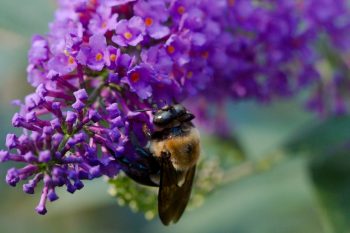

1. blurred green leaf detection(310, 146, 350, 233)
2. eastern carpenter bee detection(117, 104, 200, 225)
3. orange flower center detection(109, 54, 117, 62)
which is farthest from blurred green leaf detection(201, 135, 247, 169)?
orange flower center detection(109, 54, 117, 62)

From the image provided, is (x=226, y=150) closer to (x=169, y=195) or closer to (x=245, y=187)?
(x=245, y=187)

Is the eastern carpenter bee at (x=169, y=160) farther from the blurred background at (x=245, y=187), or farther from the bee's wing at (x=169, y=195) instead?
the blurred background at (x=245, y=187)

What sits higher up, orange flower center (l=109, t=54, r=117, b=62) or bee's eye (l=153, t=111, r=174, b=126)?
orange flower center (l=109, t=54, r=117, b=62)

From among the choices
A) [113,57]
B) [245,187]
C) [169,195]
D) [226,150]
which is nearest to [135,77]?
[113,57]

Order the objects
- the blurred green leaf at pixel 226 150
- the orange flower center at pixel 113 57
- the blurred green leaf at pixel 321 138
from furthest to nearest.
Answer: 1. the blurred green leaf at pixel 226 150
2. the blurred green leaf at pixel 321 138
3. the orange flower center at pixel 113 57

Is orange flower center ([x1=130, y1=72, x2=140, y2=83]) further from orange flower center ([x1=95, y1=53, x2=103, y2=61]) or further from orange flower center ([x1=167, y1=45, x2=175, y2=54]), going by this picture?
orange flower center ([x1=167, y1=45, x2=175, y2=54])

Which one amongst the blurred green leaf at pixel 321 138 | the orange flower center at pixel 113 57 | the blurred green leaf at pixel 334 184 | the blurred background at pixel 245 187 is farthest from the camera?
the blurred green leaf at pixel 321 138

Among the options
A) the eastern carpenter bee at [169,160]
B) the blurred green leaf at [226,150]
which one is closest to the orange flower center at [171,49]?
the eastern carpenter bee at [169,160]
